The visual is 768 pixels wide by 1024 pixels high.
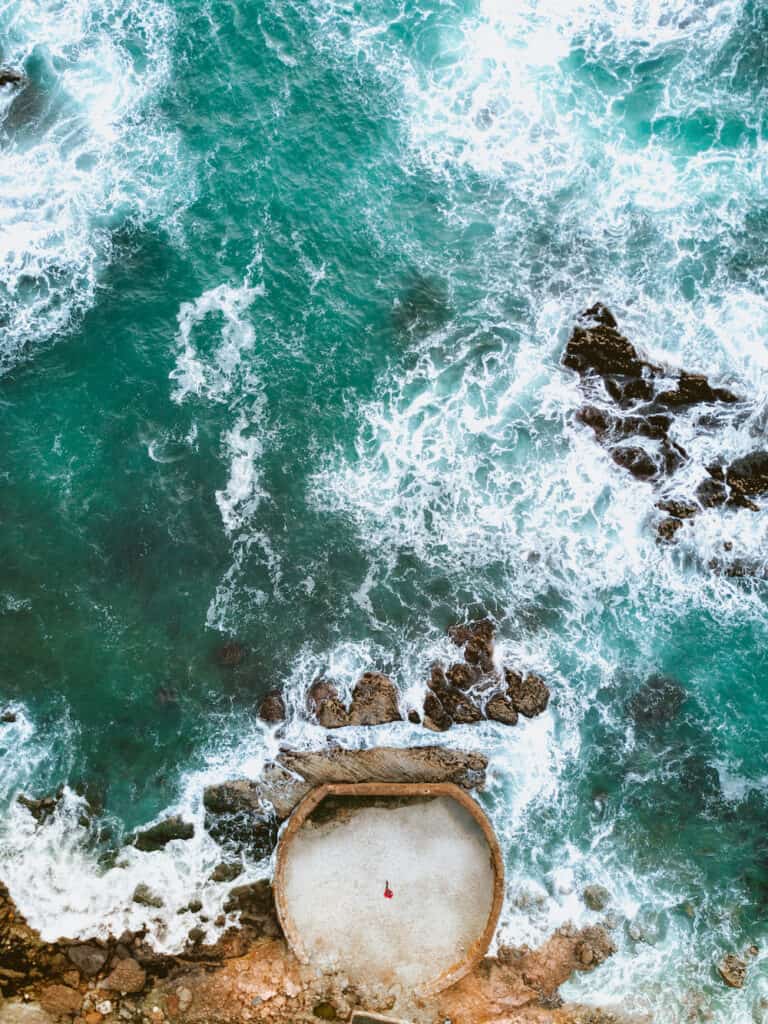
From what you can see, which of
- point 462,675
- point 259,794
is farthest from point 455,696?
point 259,794

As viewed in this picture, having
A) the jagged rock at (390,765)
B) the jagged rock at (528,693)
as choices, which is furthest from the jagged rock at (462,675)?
the jagged rock at (390,765)

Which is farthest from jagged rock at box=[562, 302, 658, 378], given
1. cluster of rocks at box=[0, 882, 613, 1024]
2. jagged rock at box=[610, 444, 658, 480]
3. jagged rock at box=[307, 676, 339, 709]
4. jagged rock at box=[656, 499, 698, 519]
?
cluster of rocks at box=[0, 882, 613, 1024]

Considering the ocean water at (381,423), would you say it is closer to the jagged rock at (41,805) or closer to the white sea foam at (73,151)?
the white sea foam at (73,151)

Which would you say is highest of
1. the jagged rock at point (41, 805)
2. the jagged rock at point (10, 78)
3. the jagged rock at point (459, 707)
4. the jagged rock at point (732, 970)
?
the jagged rock at point (10, 78)

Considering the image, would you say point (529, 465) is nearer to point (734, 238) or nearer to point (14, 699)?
point (734, 238)

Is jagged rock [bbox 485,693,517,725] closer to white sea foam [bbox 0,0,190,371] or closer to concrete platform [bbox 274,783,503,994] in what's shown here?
concrete platform [bbox 274,783,503,994]

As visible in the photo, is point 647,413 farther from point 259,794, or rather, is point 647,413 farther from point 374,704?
point 259,794
